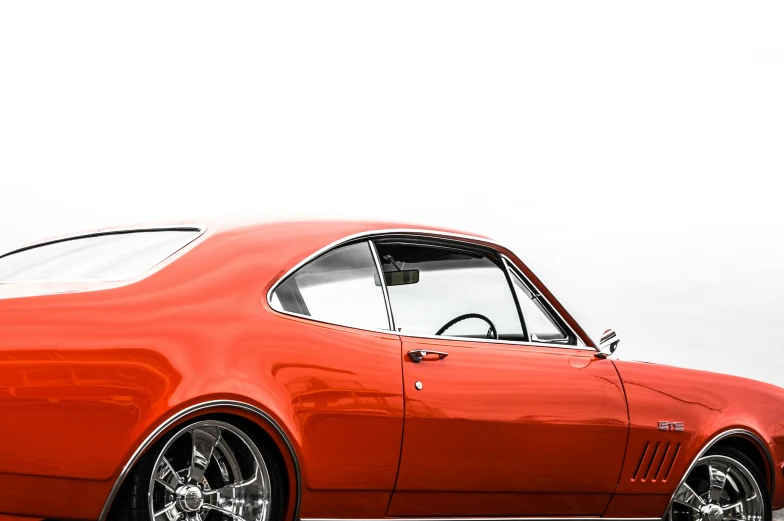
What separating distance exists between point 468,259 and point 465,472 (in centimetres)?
114

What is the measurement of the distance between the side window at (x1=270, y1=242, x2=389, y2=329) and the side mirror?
1.48 m

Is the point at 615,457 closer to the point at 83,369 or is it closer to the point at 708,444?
the point at 708,444

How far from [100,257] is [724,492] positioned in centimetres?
379

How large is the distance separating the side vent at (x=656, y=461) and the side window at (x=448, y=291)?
38.1 inches

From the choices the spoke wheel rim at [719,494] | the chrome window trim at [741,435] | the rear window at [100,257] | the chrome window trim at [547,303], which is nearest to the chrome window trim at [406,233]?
the chrome window trim at [547,303]

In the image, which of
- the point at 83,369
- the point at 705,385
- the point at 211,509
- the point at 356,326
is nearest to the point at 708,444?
the point at 705,385

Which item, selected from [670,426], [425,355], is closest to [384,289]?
[425,355]

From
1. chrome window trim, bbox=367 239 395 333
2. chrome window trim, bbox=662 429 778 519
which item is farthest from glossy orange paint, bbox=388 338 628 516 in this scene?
chrome window trim, bbox=662 429 778 519

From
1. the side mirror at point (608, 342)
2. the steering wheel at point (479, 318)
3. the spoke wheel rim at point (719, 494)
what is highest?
the steering wheel at point (479, 318)

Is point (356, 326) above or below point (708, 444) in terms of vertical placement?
above

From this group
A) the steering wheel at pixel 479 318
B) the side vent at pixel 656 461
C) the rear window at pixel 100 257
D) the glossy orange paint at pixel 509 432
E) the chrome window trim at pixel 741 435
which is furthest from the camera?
the chrome window trim at pixel 741 435

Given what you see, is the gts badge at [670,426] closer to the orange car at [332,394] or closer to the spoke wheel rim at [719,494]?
the orange car at [332,394]

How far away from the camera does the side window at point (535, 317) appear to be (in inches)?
221

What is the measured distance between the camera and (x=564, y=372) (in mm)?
5434
